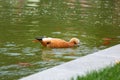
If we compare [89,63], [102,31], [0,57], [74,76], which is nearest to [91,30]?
[102,31]

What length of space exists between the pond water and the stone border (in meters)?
1.28

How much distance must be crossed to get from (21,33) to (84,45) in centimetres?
204

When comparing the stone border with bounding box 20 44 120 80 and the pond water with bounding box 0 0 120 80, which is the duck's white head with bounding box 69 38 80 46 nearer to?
the pond water with bounding box 0 0 120 80

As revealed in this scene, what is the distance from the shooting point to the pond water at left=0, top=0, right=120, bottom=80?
8.84 m

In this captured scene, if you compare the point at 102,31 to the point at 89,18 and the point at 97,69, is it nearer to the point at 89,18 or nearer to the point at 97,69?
the point at 89,18

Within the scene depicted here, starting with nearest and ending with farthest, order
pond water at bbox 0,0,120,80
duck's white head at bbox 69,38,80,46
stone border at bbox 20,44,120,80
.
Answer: stone border at bbox 20,44,120,80 → pond water at bbox 0,0,120,80 → duck's white head at bbox 69,38,80,46

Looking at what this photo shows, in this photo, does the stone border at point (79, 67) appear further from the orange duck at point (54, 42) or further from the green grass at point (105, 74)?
Result: the orange duck at point (54, 42)

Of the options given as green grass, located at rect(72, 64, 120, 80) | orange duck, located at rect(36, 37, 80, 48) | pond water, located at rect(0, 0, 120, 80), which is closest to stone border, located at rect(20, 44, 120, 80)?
green grass, located at rect(72, 64, 120, 80)

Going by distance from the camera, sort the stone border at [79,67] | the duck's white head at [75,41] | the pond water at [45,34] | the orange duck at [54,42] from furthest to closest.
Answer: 1. the duck's white head at [75,41]
2. the orange duck at [54,42]
3. the pond water at [45,34]
4. the stone border at [79,67]

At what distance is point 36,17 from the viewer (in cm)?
1573

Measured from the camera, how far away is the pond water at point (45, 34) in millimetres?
8836

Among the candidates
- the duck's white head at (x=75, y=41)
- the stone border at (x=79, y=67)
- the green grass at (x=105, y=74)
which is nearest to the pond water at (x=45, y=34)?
the duck's white head at (x=75, y=41)

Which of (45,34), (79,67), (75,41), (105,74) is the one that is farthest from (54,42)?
(105,74)

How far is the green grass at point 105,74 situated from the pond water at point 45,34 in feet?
6.12
